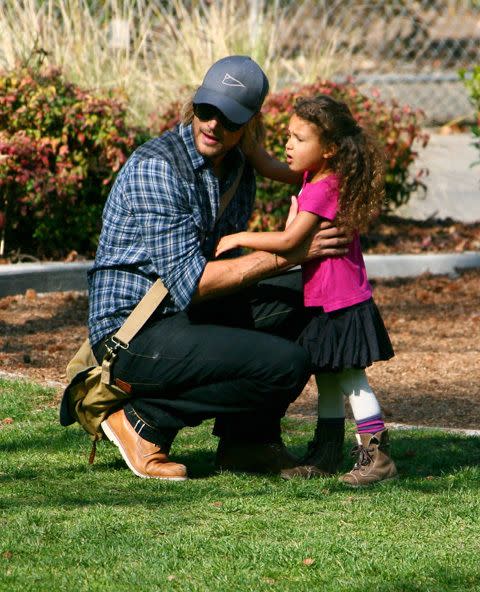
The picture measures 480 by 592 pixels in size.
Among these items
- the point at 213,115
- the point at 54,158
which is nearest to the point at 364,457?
the point at 213,115

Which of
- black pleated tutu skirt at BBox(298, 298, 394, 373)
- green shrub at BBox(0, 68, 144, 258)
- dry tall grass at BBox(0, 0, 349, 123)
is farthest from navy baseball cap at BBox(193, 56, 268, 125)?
dry tall grass at BBox(0, 0, 349, 123)

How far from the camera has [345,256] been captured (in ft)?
14.4

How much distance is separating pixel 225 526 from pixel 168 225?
1.08 m

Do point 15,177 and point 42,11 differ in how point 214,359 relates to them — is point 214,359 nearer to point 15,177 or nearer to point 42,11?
point 15,177

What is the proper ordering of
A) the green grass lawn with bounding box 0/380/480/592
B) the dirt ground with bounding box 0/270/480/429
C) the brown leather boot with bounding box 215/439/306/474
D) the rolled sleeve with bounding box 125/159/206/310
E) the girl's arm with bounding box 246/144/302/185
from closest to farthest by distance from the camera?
1. the green grass lawn with bounding box 0/380/480/592
2. the rolled sleeve with bounding box 125/159/206/310
3. the brown leather boot with bounding box 215/439/306/474
4. the girl's arm with bounding box 246/144/302/185
5. the dirt ground with bounding box 0/270/480/429

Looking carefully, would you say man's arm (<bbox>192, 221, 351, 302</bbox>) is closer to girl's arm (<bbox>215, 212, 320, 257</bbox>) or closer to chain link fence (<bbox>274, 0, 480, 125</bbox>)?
girl's arm (<bbox>215, 212, 320, 257</bbox>)

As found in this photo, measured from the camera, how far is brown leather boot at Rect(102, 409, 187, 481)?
4.39 metres

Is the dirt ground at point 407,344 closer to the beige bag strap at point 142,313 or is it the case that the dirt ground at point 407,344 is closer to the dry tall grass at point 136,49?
the beige bag strap at point 142,313

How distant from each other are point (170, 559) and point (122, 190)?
144cm

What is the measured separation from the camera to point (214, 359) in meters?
4.23

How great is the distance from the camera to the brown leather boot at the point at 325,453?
14.8 ft

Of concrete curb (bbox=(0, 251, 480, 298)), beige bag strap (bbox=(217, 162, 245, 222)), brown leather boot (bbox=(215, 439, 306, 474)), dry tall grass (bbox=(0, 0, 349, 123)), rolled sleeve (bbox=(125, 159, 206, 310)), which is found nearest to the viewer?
rolled sleeve (bbox=(125, 159, 206, 310))

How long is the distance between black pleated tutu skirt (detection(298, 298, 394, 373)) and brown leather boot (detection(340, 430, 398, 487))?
0.92 feet

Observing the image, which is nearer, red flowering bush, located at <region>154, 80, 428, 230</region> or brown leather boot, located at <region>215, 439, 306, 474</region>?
brown leather boot, located at <region>215, 439, 306, 474</region>
